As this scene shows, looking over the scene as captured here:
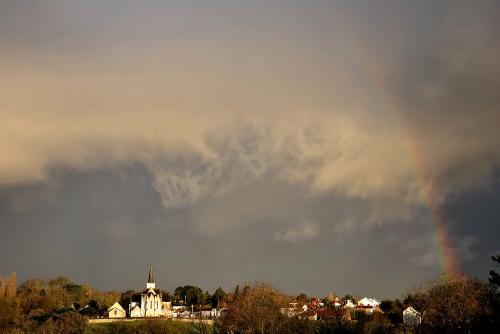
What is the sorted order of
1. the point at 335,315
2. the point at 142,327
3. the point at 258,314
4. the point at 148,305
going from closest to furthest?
the point at 258,314 → the point at 142,327 → the point at 335,315 → the point at 148,305

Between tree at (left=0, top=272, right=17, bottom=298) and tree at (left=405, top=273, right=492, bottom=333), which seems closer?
tree at (left=405, top=273, right=492, bottom=333)

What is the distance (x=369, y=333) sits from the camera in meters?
77.4

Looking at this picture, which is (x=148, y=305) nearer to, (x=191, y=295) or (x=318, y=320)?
(x=191, y=295)

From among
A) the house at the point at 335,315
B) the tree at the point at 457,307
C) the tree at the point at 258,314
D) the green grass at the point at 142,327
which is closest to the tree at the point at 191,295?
the green grass at the point at 142,327

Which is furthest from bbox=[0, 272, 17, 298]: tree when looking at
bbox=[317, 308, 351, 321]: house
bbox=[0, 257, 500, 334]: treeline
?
bbox=[317, 308, 351, 321]: house

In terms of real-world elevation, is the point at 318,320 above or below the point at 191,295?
below

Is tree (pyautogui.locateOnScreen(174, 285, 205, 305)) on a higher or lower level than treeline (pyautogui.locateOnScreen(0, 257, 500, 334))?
higher

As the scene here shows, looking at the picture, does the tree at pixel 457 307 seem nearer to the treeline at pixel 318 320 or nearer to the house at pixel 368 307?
the treeline at pixel 318 320

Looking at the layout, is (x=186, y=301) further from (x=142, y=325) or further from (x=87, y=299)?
(x=142, y=325)

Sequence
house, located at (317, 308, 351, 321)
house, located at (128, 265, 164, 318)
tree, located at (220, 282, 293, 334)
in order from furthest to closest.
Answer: house, located at (128, 265, 164, 318) → house, located at (317, 308, 351, 321) → tree, located at (220, 282, 293, 334)

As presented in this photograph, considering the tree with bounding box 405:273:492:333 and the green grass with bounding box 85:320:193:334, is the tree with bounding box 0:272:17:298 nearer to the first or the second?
the green grass with bounding box 85:320:193:334

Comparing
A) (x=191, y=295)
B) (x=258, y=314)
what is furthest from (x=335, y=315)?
(x=191, y=295)

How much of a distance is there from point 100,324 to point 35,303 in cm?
3311

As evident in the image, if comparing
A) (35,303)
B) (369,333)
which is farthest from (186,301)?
(369,333)
